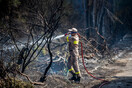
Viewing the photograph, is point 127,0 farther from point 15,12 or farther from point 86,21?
point 15,12

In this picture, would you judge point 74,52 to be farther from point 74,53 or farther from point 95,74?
point 95,74

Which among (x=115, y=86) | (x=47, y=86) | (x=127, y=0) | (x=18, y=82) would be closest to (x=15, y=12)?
(x=18, y=82)

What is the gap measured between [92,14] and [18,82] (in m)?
9.27

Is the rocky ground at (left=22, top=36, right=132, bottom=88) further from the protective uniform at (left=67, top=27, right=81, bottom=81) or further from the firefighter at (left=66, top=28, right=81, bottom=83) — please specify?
the protective uniform at (left=67, top=27, right=81, bottom=81)

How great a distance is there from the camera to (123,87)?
14.9 ft

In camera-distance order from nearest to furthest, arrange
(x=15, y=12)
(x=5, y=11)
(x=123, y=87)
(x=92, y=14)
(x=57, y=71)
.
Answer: (x=5, y=11), (x=15, y=12), (x=123, y=87), (x=57, y=71), (x=92, y=14)

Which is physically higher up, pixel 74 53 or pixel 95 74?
pixel 74 53

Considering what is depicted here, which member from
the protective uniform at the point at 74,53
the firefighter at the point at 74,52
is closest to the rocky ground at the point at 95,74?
the firefighter at the point at 74,52

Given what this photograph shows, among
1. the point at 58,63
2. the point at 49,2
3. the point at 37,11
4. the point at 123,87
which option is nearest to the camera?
the point at 123,87

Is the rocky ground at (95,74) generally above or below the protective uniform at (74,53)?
below

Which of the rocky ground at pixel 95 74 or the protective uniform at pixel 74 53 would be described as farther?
the protective uniform at pixel 74 53

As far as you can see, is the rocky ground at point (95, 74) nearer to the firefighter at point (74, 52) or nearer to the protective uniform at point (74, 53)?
the firefighter at point (74, 52)

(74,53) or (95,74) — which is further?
(95,74)

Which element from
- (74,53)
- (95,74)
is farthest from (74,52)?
(95,74)
